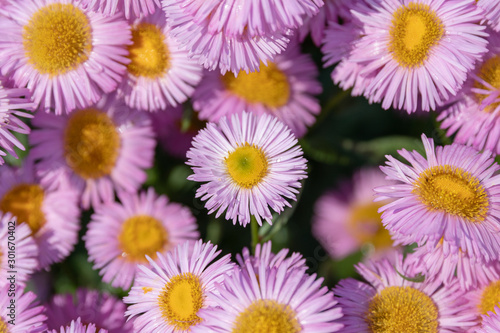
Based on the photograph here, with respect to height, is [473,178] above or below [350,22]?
below

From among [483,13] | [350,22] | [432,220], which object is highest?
[483,13]

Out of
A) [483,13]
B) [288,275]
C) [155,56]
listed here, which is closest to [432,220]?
[288,275]

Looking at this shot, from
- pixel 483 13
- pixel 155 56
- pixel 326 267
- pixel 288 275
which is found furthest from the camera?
pixel 326 267

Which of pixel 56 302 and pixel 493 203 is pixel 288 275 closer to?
pixel 493 203

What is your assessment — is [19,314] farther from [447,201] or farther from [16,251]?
[447,201]

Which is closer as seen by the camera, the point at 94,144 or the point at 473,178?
the point at 473,178

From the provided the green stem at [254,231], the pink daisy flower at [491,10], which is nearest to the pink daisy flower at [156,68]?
the green stem at [254,231]

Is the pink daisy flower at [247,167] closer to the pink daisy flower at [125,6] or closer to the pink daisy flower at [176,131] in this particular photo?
the pink daisy flower at [125,6]
